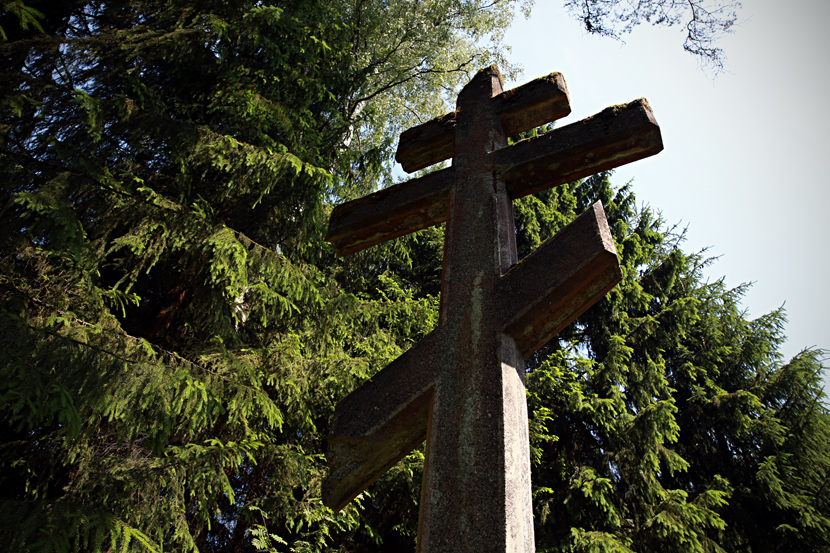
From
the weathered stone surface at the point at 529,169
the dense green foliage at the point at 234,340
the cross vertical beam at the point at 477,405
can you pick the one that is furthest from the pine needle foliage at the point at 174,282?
the cross vertical beam at the point at 477,405

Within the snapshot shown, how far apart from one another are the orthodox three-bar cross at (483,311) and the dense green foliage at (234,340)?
68.7 inches

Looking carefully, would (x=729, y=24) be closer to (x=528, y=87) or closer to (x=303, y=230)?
(x=528, y=87)

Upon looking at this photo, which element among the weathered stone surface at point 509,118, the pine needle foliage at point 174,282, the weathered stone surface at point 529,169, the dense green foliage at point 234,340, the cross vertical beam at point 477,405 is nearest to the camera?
the cross vertical beam at point 477,405

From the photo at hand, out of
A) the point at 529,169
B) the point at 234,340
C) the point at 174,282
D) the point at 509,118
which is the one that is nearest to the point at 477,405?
the point at 529,169

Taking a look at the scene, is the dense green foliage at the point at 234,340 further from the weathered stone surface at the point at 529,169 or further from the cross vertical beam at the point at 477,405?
the cross vertical beam at the point at 477,405

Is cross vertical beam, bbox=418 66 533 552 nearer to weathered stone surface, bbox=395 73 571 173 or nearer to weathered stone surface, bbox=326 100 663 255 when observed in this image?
weathered stone surface, bbox=326 100 663 255

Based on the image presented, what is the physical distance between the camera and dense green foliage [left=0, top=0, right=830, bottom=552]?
3.26m

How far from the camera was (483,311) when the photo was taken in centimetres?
151

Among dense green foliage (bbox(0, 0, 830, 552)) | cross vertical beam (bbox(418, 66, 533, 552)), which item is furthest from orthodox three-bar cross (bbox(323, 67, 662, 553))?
dense green foliage (bbox(0, 0, 830, 552))

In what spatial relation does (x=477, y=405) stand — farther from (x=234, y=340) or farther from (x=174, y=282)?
(x=174, y=282)

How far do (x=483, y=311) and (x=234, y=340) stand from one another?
3691mm

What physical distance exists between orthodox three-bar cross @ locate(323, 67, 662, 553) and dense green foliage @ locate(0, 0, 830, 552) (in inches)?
68.7

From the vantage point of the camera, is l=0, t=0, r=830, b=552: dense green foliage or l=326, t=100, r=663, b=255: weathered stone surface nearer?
l=326, t=100, r=663, b=255: weathered stone surface

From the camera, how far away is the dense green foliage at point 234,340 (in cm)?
326
